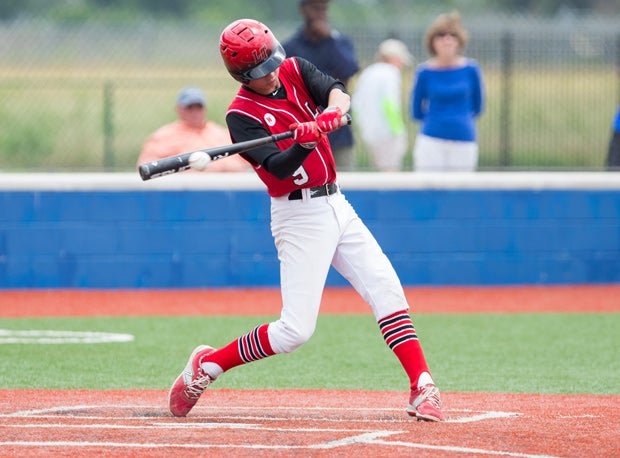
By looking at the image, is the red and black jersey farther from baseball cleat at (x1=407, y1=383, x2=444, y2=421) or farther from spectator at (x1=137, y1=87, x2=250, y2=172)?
spectator at (x1=137, y1=87, x2=250, y2=172)

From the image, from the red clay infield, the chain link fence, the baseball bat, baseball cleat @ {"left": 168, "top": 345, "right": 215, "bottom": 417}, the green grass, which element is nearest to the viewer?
the red clay infield

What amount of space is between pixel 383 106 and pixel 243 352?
824 cm

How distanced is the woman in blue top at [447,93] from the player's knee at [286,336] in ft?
20.6

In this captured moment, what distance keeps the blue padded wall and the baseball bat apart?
6292mm

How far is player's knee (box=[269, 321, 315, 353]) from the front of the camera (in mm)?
6219

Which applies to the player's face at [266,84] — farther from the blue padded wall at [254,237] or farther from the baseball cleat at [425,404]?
the blue padded wall at [254,237]

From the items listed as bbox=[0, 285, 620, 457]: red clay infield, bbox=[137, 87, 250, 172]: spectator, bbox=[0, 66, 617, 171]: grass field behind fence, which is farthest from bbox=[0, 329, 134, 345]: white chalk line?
bbox=[0, 66, 617, 171]: grass field behind fence

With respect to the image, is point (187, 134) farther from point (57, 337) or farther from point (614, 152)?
point (614, 152)

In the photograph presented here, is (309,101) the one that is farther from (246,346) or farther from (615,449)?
(615,449)

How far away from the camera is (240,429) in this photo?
5.88 m

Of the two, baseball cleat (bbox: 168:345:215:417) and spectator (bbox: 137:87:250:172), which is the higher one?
spectator (bbox: 137:87:250:172)

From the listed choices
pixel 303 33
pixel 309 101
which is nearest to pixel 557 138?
pixel 303 33

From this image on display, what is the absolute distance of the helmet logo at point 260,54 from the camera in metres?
6.18

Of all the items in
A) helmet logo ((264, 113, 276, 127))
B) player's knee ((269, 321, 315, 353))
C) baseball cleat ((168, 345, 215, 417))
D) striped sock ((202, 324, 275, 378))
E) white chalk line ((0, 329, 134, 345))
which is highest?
helmet logo ((264, 113, 276, 127))
